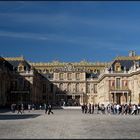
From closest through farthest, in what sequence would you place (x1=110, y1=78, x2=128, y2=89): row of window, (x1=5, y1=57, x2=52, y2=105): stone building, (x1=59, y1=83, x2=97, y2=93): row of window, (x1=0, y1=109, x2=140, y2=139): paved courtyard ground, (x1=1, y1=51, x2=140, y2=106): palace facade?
(x1=0, y1=109, x2=140, y2=139): paved courtyard ground → (x1=1, y1=51, x2=140, y2=106): palace facade → (x1=110, y1=78, x2=128, y2=89): row of window → (x1=5, y1=57, x2=52, y2=105): stone building → (x1=59, y1=83, x2=97, y2=93): row of window

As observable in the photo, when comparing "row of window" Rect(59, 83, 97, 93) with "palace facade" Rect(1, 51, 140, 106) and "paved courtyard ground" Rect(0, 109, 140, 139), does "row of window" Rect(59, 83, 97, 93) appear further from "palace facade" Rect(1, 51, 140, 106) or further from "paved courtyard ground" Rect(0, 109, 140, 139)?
"paved courtyard ground" Rect(0, 109, 140, 139)

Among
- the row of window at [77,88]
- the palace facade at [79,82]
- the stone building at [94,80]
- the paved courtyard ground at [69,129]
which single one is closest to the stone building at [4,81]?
the palace facade at [79,82]

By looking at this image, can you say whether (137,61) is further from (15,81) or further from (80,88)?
(80,88)

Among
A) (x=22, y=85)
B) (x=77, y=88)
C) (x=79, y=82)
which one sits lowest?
(x=22, y=85)

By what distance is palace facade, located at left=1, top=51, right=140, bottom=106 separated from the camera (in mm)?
93438

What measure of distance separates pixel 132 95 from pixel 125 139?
73.3 metres

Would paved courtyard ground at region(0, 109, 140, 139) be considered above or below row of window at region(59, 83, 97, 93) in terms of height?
below

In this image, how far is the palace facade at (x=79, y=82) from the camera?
93.4 m

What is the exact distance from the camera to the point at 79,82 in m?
130

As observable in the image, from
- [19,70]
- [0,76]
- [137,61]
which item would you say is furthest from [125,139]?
[19,70]

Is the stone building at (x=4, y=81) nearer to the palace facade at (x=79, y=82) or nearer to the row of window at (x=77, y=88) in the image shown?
the palace facade at (x=79, y=82)

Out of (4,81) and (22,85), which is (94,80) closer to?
(22,85)

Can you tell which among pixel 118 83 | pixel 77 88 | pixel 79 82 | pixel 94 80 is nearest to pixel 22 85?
pixel 118 83

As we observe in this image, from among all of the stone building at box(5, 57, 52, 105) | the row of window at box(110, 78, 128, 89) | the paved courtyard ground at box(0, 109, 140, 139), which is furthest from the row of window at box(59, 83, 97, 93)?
the paved courtyard ground at box(0, 109, 140, 139)
